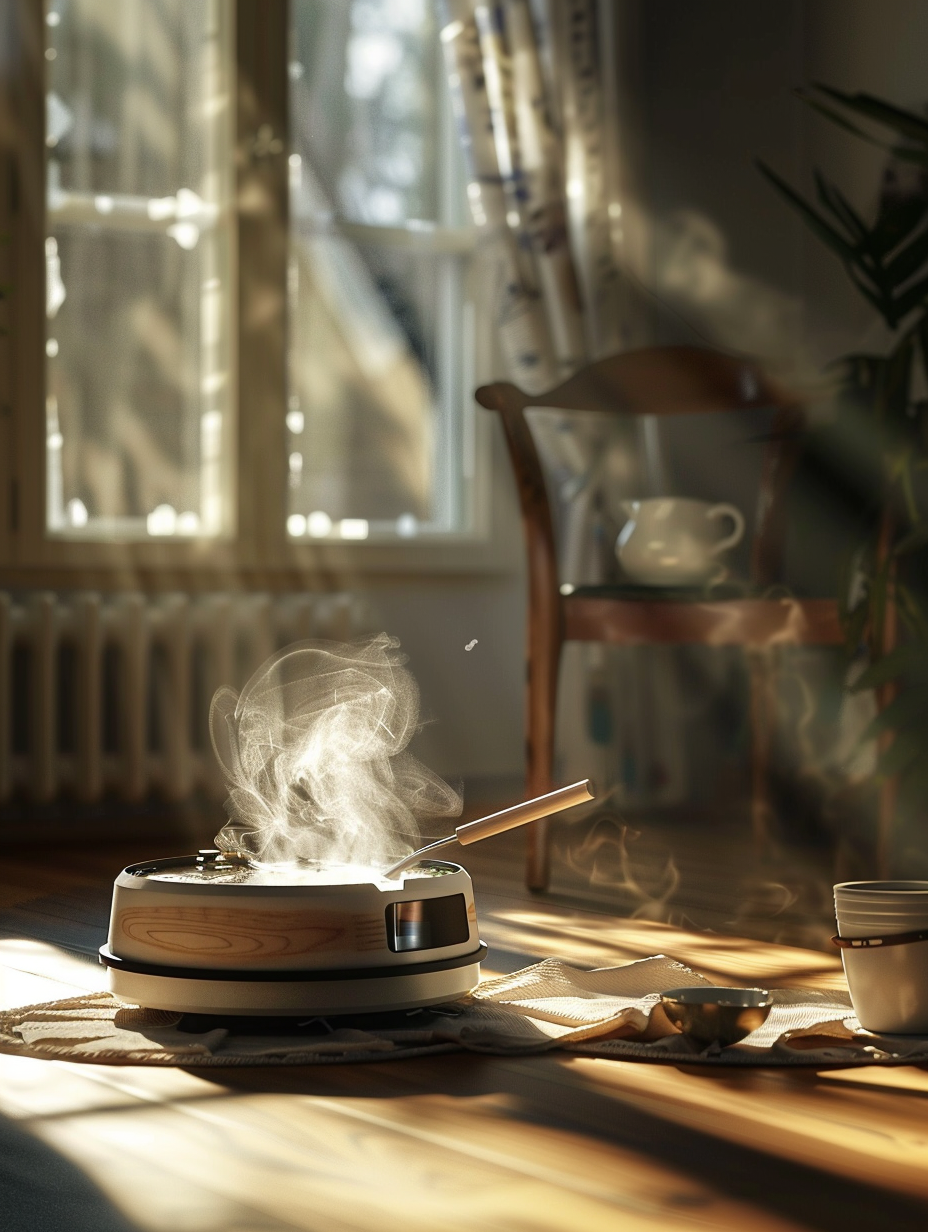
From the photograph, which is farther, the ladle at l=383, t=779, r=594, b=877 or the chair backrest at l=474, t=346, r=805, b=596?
the chair backrest at l=474, t=346, r=805, b=596

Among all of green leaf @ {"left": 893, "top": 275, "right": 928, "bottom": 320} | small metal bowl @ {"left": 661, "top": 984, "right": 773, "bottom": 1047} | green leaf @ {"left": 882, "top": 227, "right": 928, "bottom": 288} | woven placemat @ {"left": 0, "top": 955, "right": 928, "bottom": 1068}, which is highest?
green leaf @ {"left": 882, "top": 227, "right": 928, "bottom": 288}

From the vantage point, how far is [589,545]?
329cm

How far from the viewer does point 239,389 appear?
321 centimetres

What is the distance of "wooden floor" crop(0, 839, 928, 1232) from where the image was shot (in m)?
0.99

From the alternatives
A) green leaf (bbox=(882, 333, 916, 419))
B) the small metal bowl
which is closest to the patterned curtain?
green leaf (bbox=(882, 333, 916, 419))

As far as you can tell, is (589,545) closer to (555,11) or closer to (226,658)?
(226,658)

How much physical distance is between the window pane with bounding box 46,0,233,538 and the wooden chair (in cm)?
100

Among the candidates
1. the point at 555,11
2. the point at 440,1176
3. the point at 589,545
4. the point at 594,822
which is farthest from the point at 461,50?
the point at 440,1176

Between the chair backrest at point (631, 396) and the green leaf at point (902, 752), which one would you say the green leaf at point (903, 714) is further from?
the chair backrest at point (631, 396)

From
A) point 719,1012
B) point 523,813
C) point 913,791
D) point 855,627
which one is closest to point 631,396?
point 855,627

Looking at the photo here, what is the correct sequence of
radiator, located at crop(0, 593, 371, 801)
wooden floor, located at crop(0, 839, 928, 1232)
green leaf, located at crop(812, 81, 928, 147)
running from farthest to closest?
radiator, located at crop(0, 593, 371, 801)
green leaf, located at crop(812, 81, 928, 147)
wooden floor, located at crop(0, 839, 928, 1232)

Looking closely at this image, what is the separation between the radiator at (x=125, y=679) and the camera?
291cm

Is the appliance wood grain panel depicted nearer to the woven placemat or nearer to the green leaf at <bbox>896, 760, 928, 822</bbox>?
the woven placemat

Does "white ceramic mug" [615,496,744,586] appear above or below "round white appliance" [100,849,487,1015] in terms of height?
above
